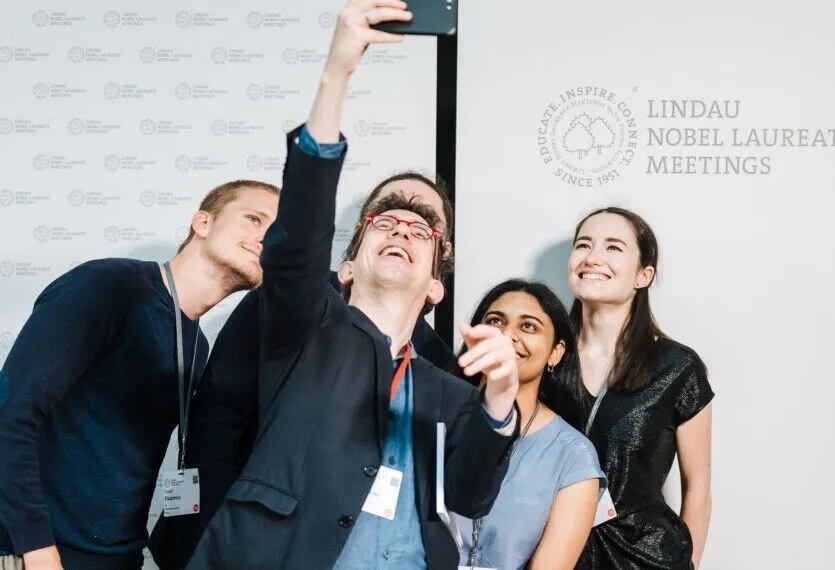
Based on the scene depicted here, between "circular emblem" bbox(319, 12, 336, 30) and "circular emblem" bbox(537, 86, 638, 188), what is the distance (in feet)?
2.74

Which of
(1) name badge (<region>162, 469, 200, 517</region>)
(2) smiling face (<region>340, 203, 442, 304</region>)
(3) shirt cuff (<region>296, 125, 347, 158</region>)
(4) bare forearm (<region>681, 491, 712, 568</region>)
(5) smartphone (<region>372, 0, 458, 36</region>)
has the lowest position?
(4) bare forearm (<region>681, 491, 712, 568</region>)

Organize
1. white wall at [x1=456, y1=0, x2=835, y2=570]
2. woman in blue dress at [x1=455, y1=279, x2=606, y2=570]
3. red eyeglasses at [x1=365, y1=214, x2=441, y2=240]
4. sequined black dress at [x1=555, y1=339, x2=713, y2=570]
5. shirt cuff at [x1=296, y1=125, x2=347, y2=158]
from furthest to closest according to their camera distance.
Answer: white wall at [x1=456, y1=0, x2=835, y2=570] → sequined black dress at [x1=555, y1=339, x2=713, y2=570] → woman in blue dress at [x1=455, y1=279, x2=606, y2=570] → red eyeglasses at [x1=365, y1=214, x2=441, y2=240] → shirt cuff at [x1=296, y1=125, x2=347, y2=158]

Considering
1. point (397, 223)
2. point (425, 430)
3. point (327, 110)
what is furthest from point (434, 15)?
point (425, 430)

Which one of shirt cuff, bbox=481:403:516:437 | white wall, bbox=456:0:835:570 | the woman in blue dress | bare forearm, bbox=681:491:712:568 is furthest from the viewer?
white wall, bbox=456:0:835:570

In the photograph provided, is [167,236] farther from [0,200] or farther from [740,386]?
[740,386]

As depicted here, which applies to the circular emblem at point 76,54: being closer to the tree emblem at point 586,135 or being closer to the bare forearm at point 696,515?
the tree emblem at point 586,135

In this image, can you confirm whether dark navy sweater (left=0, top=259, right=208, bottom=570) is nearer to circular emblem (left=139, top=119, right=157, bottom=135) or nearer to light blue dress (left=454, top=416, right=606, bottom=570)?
light blue dress (left=454, top=416, right=606, bottom=570)

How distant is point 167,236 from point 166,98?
50 cm

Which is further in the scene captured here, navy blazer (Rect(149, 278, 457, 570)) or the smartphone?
navy blazer (Rect(149, 278, 457, 570))

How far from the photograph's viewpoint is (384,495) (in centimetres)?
161

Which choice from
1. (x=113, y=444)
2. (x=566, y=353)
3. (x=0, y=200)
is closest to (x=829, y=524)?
(x=566, y=353)

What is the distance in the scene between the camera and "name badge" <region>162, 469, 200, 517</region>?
2328 mm

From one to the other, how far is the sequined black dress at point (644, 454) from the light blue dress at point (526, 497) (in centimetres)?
24

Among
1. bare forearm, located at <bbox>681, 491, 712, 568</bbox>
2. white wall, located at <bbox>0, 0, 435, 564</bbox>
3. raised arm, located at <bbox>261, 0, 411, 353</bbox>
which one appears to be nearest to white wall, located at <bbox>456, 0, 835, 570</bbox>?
white wall, located at <bbox>0, 0, 435, 564</bbox>
